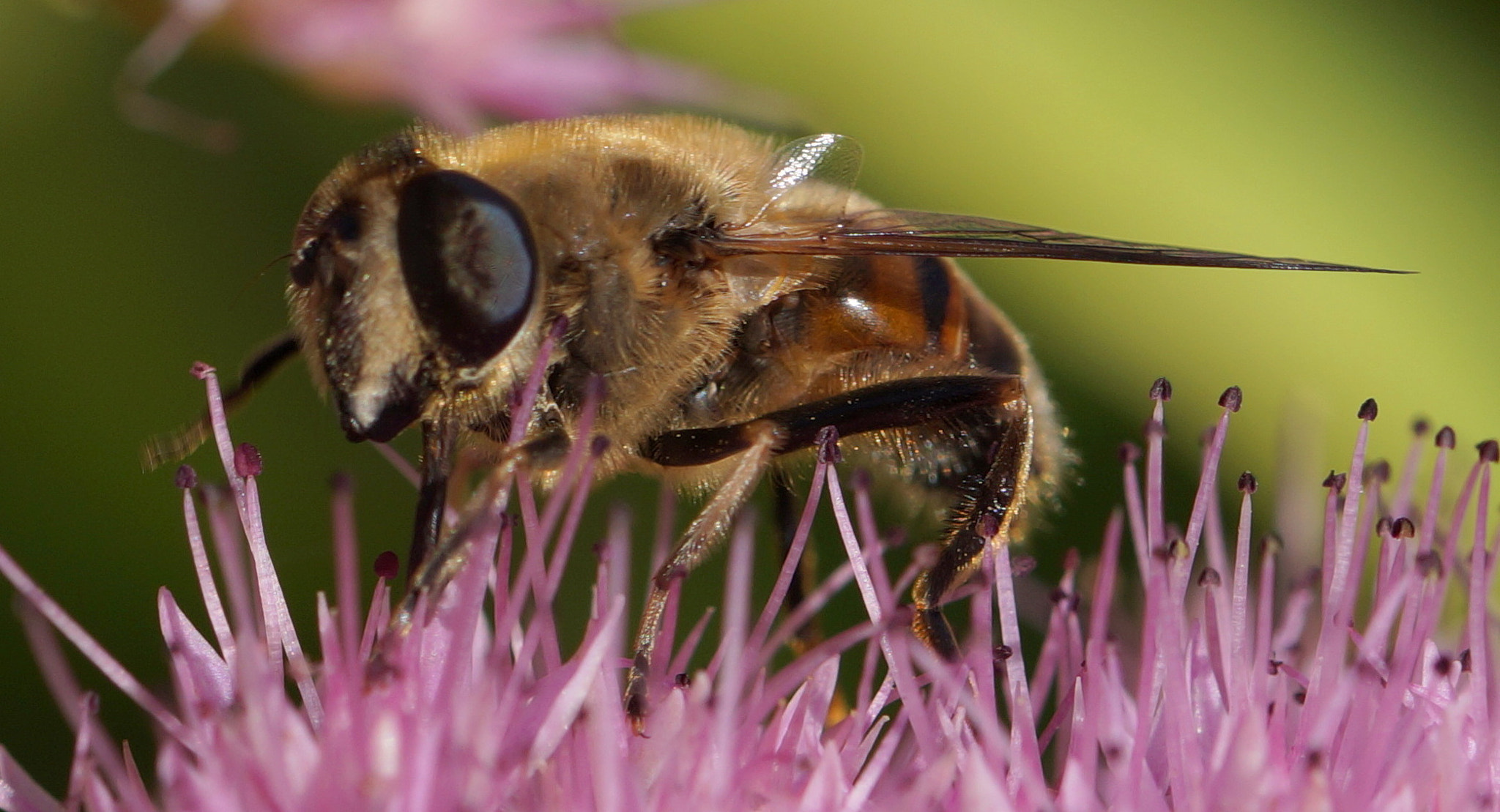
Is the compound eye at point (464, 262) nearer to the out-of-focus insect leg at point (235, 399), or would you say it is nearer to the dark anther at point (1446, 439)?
the out-of-focus insect leg at point (235, 399)

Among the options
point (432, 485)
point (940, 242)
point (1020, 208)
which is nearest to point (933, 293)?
point (940, 242)

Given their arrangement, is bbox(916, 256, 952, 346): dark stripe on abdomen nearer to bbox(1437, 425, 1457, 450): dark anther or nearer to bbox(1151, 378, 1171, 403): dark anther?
bbox(1151, 378, 1171, 403): dark anther

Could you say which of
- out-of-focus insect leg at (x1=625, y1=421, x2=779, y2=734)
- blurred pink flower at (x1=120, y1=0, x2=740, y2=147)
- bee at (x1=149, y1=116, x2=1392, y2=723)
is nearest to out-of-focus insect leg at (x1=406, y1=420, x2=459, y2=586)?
bee at (x1=149, y1=116, x2=1392, y2=723)

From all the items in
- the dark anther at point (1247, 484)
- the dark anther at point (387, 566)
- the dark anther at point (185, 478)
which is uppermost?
the dark anther at point (1247, 484)

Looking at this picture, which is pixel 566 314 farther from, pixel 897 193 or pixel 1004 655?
pixel 897 193

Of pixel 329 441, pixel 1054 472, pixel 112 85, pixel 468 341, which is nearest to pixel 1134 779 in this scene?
pixel 1054 472

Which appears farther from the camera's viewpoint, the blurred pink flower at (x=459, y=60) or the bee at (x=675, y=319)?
the blurred pink flower at (x=459, y=60)

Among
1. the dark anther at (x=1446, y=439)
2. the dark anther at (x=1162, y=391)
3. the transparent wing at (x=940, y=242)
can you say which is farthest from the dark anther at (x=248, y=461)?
the dark anther at (x=1446, y=439)
